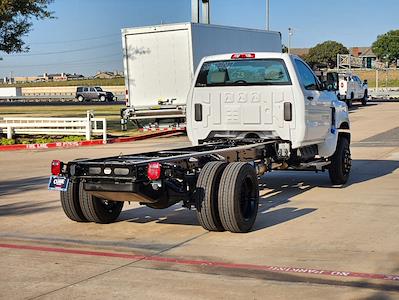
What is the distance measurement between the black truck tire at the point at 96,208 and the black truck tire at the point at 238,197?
1.79 metres

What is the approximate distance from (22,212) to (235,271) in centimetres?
455

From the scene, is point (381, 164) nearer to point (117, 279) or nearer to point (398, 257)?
point (398, 257)

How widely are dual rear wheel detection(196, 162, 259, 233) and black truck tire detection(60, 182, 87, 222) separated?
1.78 m

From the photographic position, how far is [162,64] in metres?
22.8

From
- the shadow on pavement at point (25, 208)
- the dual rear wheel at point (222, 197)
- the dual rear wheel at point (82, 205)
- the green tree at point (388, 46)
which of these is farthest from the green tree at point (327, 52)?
the dual rear wheel at point (222, 197)

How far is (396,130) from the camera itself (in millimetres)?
23047

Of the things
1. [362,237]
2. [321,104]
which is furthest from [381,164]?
[362,237]

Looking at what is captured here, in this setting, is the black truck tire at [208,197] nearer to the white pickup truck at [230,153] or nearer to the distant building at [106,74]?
the white pickup truck at [230,153]

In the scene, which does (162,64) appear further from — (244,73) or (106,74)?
(106,74)

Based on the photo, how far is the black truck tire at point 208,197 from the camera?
7.32m

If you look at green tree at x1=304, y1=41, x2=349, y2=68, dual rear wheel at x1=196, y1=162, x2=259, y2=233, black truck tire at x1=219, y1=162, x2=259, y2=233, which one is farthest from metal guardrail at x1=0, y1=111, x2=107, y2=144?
green tree at x1=304, y1=41, x2=349, y2=68

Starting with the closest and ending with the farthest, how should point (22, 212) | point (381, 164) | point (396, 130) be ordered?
point (22, 212) → point (381, 164) → point (396, 130)

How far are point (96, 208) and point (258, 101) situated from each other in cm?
328

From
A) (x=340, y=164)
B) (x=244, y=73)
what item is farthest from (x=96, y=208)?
(x=340, y=164)
